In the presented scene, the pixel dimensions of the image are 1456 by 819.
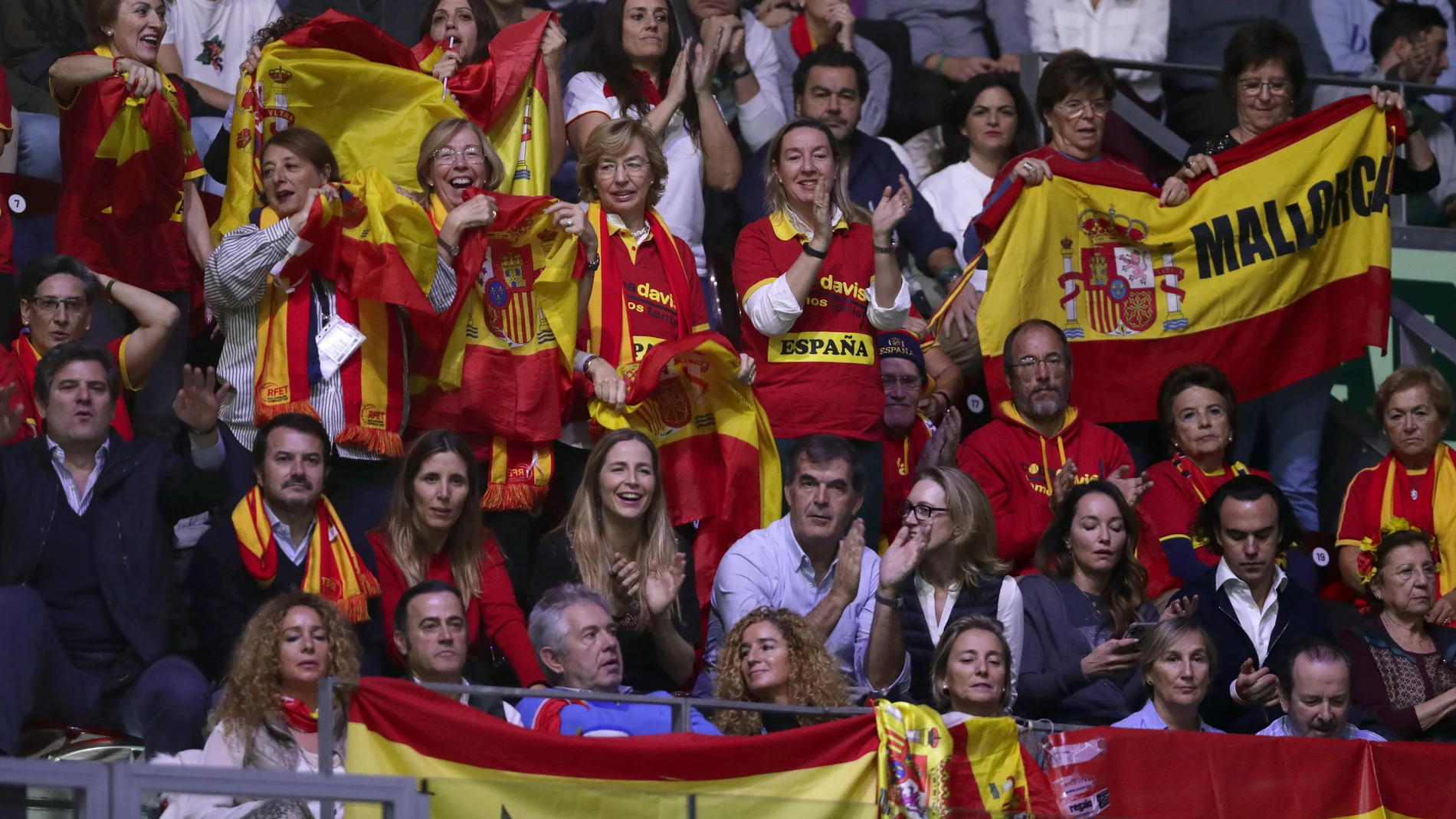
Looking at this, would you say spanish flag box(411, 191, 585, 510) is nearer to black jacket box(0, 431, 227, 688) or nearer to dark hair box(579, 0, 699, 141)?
black jacket box(0, 431, 227, 688)

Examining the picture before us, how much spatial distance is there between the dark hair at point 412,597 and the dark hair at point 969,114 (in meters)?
4.21

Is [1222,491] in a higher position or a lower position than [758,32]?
lower

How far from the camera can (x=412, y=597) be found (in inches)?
253

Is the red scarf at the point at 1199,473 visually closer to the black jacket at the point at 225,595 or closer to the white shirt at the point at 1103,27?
the white shirt at the point at 1103,27

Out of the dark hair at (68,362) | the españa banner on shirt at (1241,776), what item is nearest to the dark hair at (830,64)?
the dark hair at (68,362)

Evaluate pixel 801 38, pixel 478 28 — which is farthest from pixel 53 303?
pixel 801 38

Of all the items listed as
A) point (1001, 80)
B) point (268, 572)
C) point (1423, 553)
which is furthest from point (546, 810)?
point (1001, 80)

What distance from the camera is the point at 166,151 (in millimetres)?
7832

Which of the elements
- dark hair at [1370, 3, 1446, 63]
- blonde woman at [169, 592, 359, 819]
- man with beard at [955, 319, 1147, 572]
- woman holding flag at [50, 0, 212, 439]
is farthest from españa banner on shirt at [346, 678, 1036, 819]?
dark hair at [1370, 3, 1446, 63]

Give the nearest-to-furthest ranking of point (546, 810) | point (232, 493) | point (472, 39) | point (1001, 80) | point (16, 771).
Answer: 1. point (16, 771)
2. point (546, 810)
3. point (232, 493)
4. point (472, 39)
5. point (1001, 80)

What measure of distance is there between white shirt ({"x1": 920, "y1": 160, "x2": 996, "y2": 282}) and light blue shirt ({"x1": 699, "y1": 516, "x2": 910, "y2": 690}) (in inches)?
101

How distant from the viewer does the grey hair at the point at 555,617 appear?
6496mm

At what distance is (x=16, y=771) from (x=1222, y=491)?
462 centimetres

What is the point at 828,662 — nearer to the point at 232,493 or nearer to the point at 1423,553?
the point at 232,493
